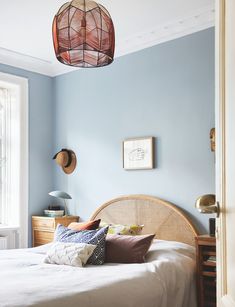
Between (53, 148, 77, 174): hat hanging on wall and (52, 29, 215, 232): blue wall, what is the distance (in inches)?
3.1

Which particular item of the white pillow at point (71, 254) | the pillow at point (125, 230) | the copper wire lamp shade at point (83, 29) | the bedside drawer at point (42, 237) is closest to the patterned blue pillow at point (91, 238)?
the white pillow at point (71, 254)

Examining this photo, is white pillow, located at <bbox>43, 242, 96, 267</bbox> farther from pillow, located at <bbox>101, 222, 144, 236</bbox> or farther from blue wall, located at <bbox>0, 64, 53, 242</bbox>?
blue wall, located at <bbox>0, 64, 53, 242</bbox>

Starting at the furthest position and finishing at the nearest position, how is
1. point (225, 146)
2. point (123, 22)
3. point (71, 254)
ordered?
1. point (123, 22)
2. point (71, 254)
3. point (225, 146)

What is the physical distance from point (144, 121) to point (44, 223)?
164 cm

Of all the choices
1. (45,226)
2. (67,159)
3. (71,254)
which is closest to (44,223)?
(45,226)

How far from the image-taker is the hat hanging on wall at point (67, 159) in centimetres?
461

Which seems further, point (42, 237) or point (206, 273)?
point (42, 237)

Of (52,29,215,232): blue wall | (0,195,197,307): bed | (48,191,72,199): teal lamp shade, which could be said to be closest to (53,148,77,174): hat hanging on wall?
(52,29,215,232): blue wall

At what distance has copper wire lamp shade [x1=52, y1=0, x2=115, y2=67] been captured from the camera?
7.85 feet

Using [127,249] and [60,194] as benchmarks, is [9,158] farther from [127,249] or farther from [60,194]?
[127,249]

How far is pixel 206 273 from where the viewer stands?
2.98 meters

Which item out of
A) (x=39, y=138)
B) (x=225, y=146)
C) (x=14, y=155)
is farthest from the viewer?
(x=39, y=138)

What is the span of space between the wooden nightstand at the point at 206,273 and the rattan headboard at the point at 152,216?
0.39 m

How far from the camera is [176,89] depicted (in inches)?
147
